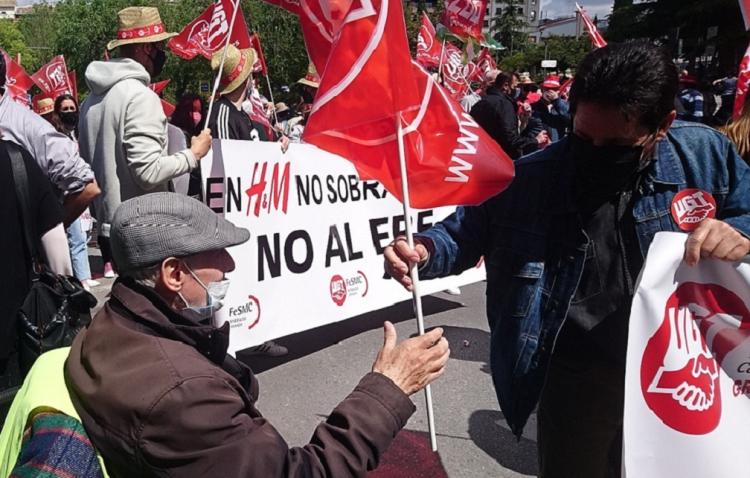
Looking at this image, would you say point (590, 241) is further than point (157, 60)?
No

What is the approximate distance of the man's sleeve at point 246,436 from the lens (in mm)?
1424

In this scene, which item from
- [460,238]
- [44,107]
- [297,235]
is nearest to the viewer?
[460,238]

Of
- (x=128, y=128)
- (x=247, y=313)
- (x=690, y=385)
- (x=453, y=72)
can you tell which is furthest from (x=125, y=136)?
(x=453, y=72)

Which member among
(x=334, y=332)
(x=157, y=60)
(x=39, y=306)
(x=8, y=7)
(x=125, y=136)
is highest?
(x=8, y=7)

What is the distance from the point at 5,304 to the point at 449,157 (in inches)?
68.9

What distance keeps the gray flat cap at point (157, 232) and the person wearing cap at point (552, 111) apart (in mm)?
7066

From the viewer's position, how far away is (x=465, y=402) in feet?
13.5

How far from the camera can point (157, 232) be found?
1.70 metres

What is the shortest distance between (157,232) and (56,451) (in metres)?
0.55

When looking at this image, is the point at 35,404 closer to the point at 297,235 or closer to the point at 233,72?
the point at 297,235

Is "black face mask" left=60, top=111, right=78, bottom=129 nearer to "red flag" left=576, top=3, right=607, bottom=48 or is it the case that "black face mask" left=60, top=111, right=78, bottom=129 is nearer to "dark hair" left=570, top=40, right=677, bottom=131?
"red flag" left=576, top=3, right=607, bottom=48

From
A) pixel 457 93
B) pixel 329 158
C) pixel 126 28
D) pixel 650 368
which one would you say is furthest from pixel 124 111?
pixel 457 93

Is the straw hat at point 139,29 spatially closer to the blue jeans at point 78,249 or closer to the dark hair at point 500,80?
the blue jeans at point 78,249

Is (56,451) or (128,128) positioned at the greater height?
(128,128)
